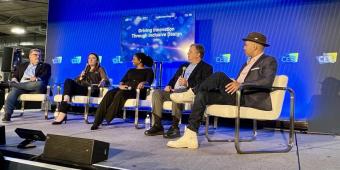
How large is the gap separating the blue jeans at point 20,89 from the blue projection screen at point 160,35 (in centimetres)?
162

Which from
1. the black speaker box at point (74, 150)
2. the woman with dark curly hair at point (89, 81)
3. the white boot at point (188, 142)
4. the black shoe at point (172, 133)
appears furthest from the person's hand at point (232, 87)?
the woman with dark curly hair at point (89, 81)

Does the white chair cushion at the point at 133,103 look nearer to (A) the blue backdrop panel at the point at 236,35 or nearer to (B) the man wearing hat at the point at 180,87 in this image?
(B) the man wearing hat at the point at 180,87

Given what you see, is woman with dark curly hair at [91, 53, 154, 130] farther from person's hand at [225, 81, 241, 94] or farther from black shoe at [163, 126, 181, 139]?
person's hand at [225, 81, 241, 94]

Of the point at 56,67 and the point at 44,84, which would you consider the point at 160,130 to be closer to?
the point at 44,84

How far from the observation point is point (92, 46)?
6738 millimetres

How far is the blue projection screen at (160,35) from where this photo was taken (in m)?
5.55

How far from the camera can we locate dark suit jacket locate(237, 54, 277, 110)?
2861 mm

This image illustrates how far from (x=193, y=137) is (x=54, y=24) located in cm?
540

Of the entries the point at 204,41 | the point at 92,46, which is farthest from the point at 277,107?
the point at 92,46

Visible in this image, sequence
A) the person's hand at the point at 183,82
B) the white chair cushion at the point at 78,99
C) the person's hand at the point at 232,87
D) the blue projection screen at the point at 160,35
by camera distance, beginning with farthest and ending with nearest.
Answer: the blue projection screen at the point at 160,35, the white chair cushion at the point at 78,99, the person's hand at the point at 183,82, the person's hand at the point at 232,87

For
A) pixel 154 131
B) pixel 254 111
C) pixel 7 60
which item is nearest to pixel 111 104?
pixel 154 131

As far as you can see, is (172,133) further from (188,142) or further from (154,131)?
(188,142)

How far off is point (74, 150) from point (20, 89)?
10.3 ft

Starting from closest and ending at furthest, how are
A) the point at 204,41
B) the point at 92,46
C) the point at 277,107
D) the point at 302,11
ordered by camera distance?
1. the point at 277,107
2. the point at 302,11
3. the point at 204,41
4. the point at 92,46
